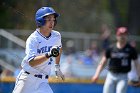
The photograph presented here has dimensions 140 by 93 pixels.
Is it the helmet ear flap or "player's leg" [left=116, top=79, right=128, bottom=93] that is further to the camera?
"player's leg" [left=116, top=79, right=128, bottom=93]

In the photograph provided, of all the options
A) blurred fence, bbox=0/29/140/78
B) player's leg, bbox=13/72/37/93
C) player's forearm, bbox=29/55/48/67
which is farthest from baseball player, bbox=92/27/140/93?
blurred fence, bbox=0/29/140/78

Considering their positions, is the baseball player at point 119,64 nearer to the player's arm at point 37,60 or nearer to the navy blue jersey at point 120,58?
the navy blue jersey at point 120,58

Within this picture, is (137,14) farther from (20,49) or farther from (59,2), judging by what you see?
(59,2)

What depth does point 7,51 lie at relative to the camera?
15.5 m

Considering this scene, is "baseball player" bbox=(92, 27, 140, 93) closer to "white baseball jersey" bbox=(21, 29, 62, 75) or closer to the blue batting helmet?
"white baseball jersey" bbox=(21, 29, 62, 75)

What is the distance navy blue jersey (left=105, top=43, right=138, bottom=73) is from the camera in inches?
411

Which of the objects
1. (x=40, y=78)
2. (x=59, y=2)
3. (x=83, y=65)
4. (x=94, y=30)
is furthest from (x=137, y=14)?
(x=40, y=78)

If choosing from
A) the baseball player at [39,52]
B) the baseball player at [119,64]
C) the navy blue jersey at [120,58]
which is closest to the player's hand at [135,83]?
the baseball player at [119,64]

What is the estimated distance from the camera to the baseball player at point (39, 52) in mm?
7629

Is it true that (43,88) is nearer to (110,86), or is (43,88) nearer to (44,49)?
(44,49)

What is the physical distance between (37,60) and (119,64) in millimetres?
3403

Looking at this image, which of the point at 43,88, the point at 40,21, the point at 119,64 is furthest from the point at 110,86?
the point at 40,21

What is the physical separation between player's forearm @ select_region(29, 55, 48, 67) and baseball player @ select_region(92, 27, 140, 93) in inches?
123

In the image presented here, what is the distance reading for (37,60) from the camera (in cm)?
739
